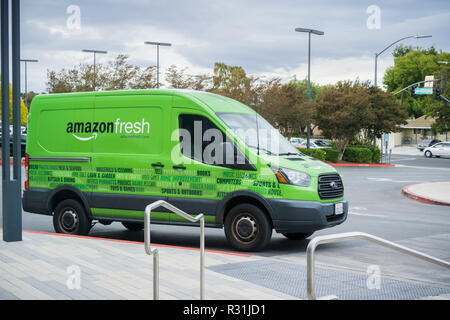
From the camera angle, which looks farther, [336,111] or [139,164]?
[336,111]

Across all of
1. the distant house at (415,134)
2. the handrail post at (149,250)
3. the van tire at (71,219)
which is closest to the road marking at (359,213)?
the van tire at (71,219)

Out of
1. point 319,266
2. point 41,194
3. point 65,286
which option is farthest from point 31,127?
point 319,266

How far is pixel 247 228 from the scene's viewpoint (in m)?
8.94

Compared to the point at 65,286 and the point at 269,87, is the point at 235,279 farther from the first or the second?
the point at 269,87

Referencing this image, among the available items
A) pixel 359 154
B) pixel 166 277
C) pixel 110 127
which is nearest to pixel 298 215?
pixel 166 277

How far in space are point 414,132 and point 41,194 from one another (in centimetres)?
9172

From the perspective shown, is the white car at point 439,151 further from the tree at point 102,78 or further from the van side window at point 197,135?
the van side window at point 197,135

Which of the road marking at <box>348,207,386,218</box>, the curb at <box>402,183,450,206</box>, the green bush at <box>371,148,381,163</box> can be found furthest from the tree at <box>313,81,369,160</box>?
the road marking at <box>348,207,386,218</box>

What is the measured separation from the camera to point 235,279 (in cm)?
677

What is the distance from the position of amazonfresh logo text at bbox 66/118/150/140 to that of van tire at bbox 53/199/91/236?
1.20 metres

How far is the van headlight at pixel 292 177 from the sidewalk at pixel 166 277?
3.98ft

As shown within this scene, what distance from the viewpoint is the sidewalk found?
6.04 metres

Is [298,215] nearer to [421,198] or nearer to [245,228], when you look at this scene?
[245,228]

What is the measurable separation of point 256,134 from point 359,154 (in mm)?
31410
